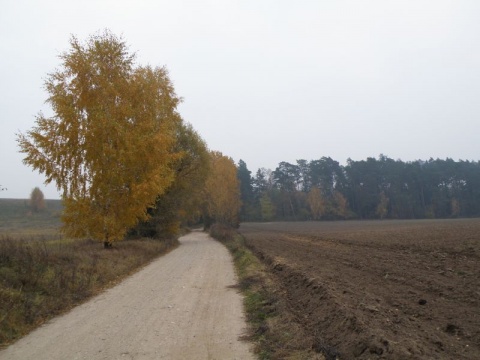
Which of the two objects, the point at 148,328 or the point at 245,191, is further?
the point at 245,191

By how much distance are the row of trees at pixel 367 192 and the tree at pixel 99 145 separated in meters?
99.3

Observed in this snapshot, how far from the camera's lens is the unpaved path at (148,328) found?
23.0 feet

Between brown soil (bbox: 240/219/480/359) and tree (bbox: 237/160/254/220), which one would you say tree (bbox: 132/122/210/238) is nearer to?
brown soil (bbox: 240/219/480/359)

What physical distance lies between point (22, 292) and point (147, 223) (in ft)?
73.6

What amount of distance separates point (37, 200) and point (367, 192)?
91039 millimetres

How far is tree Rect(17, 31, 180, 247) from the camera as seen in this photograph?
65.6ft

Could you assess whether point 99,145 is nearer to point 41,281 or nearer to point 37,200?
point 41,281

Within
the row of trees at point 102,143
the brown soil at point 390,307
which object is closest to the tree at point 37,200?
the row of trees at point 102,143

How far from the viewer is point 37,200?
9444 centimetres

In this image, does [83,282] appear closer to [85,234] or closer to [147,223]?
[85,234]

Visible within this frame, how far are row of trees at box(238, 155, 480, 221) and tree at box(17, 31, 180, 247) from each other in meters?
99.3

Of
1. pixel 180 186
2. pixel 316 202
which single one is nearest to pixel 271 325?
pixel 180 186

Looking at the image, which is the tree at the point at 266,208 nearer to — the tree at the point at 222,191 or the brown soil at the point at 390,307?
the tree at the point at 222,191

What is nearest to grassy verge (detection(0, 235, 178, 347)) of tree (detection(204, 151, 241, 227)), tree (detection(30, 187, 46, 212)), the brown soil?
the brown soil
